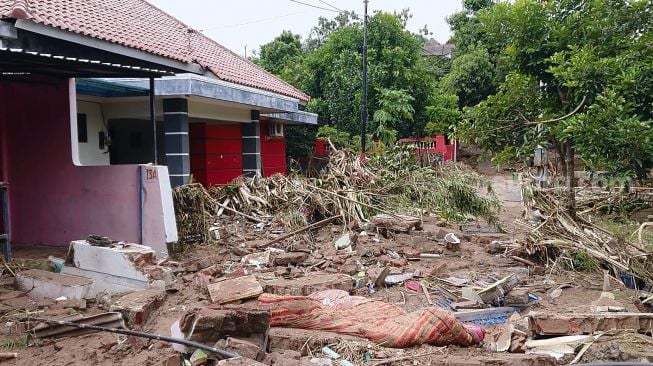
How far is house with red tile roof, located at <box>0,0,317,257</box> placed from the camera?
637 centimetres

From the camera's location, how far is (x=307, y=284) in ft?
21.3

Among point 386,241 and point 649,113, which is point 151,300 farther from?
point 649,113

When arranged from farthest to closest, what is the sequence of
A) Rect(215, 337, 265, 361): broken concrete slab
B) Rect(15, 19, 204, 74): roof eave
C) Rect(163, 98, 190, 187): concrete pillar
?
Rect(163, 98, 190, 187): concrete pillar
Rect(15, 19, 204, 74): roof eave
Rect(215, 337, 265, 361): broken concrete slab

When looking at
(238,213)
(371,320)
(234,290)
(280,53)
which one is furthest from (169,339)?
(280,53)

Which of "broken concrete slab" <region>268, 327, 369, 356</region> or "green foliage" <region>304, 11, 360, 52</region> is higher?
"green foliage" <region>304, 11, 360, 52</region>

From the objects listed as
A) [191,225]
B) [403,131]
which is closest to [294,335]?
[191,225]

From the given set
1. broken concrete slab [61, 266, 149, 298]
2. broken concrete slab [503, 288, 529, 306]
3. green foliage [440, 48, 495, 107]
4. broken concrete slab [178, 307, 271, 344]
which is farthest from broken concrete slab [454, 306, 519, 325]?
green foliage [440, 48, 495, 107]

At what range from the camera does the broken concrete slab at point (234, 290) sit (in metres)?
5.86

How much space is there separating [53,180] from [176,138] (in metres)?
3.96

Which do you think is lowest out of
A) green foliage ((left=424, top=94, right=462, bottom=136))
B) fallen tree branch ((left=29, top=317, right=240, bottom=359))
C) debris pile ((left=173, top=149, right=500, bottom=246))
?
fallen tree branch ((left=29, top=317, right=240, bottom=359))

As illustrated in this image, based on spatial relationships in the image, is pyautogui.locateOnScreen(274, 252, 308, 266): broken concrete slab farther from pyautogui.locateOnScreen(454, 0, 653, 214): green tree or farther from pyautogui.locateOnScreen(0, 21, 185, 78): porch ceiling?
pyautogui.locateOnScreen(454, 0, 653, 214): green tree

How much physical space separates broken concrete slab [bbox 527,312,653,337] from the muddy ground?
0.24 m

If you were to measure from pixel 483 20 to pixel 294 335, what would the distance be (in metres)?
5.97

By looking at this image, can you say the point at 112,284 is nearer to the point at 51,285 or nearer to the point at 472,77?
the point at 51,285
